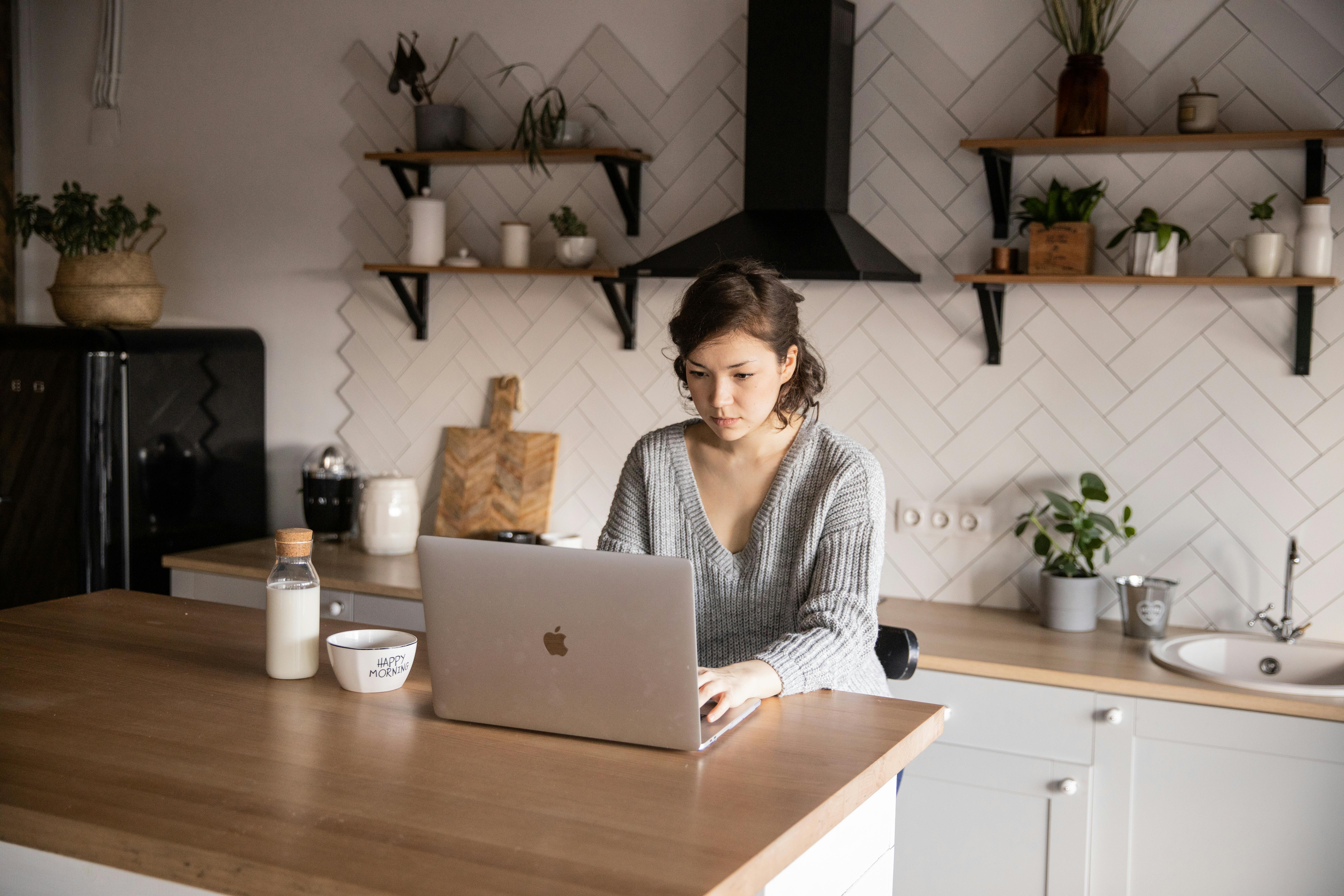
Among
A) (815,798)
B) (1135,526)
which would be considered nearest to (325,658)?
(815,798)

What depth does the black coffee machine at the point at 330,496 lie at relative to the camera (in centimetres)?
345

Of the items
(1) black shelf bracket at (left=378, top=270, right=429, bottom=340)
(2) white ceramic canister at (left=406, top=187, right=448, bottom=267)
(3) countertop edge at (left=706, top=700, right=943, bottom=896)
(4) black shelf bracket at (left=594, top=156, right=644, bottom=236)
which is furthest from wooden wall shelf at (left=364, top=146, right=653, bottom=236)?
(3) countertop edge at (left=706, top=700, right=943, bottom=896)

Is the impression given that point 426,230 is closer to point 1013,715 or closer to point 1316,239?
point 1013,715

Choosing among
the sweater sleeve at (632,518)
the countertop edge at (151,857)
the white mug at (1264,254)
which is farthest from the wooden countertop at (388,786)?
the white mug at (1264,254)

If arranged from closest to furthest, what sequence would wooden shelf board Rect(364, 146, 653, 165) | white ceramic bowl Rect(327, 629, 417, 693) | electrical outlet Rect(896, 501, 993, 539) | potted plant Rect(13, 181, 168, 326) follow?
1. white ceramic bowl Rect(327, 629, 417, 693)
2. electrical outlet Rect(896, 501, 993, 539)
3. wooden shelf board Rect(364, 146, 653, 165)
4. potted plant Rect(13, 181, 168, 326)

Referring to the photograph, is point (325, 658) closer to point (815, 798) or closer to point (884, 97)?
point (815, 798)

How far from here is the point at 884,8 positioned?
2.92 metres

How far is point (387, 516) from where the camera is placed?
332 centimetres

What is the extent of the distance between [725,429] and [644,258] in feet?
4.31

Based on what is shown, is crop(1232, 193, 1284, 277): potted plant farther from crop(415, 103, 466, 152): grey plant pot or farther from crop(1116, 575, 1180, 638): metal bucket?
crop(415, 103, 466, 152): grey plant pot

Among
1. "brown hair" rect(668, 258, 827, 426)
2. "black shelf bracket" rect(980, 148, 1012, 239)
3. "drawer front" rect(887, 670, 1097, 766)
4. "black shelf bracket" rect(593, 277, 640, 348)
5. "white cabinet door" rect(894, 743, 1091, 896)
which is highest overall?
"black shelf bracket" rect(980, 148, 1012, 239)

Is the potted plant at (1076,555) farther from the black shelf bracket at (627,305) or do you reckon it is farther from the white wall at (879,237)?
the black shelf bracket at (627,305)

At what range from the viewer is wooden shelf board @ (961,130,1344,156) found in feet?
8.07

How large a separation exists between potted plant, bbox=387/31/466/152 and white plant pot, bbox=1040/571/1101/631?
1.94 metres
